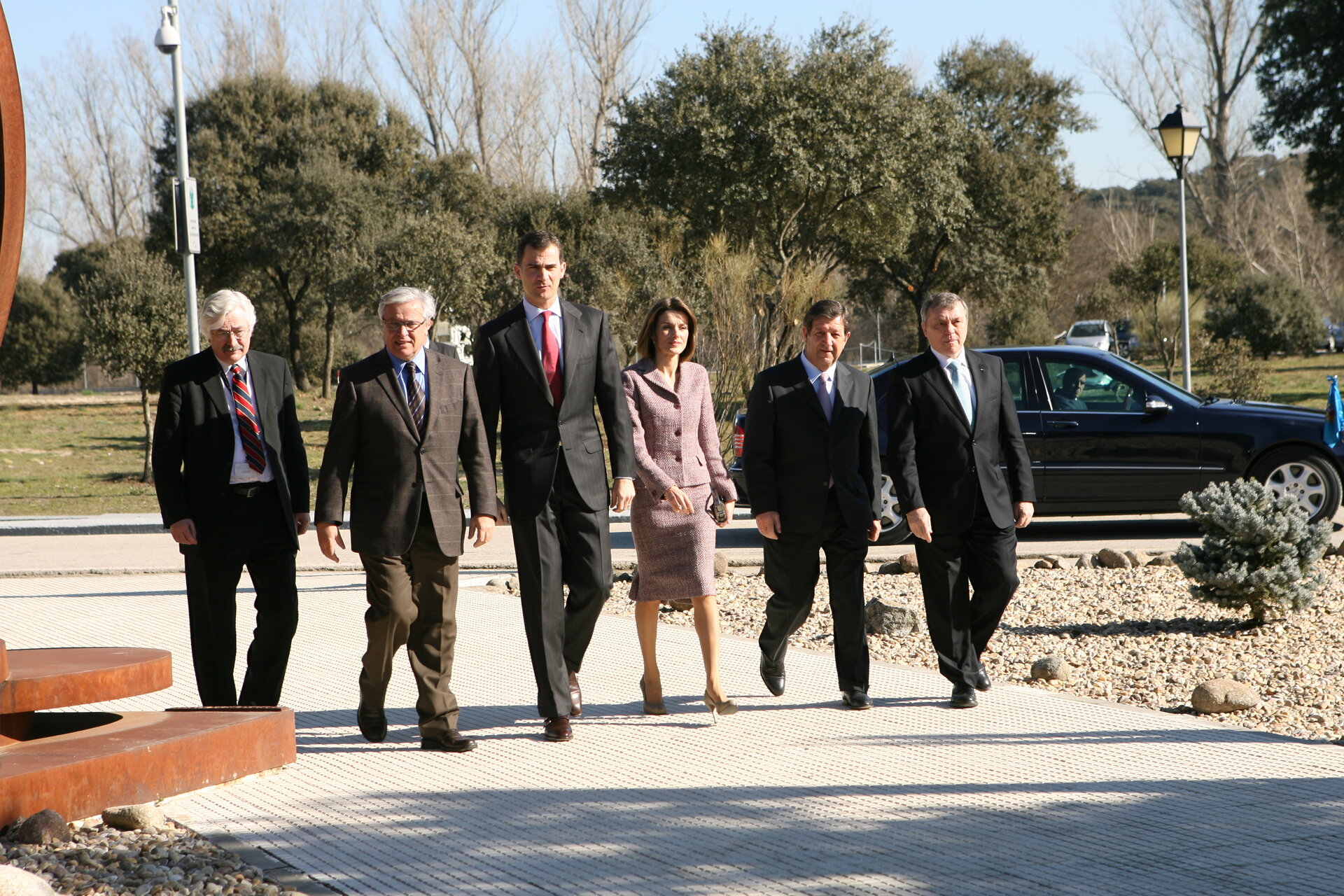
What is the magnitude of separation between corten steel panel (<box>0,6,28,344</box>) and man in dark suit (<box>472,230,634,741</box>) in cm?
172

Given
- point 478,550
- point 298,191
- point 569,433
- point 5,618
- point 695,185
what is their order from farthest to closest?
point 298,191, point 695,185, point 478,550, point 5,618, point 569,433

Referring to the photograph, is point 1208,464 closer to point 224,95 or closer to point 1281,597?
point 1281,597

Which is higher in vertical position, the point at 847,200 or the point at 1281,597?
the point at 847,200

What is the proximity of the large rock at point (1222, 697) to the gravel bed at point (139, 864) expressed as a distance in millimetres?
3961

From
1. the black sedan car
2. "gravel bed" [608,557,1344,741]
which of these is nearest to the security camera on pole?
the black sedan car

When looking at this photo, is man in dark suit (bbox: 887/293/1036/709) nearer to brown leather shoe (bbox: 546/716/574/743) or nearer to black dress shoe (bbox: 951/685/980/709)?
black dress shoe (bbox: 951/685/980/709)

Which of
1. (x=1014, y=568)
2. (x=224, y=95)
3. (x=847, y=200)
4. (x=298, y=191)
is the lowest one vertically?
(x=1014, y=568)

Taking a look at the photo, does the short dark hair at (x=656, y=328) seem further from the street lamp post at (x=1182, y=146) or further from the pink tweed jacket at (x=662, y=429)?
the street lamp post at (x=1182, y=146)

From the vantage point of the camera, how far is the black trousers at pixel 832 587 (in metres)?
5.71

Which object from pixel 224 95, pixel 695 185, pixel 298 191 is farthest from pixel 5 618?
pixel 224 95

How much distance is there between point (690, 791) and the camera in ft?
14.5

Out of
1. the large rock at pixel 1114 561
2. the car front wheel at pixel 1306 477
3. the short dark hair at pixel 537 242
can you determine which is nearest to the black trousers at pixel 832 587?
the short dark hair at pixel 537 242

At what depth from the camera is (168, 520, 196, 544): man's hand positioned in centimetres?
515

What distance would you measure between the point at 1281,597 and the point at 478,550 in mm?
7462
